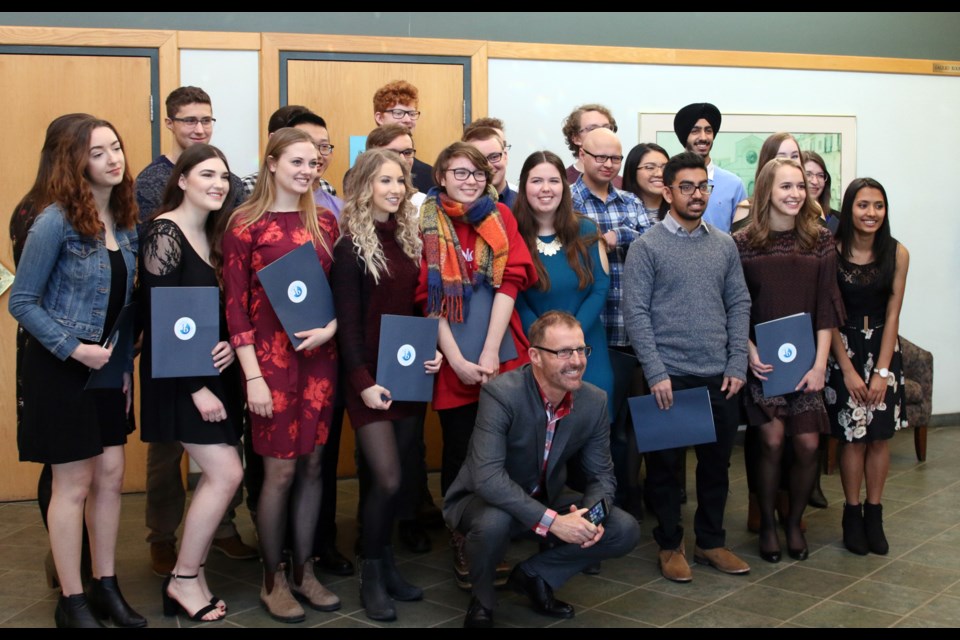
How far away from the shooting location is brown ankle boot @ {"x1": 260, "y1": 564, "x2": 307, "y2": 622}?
152 inches

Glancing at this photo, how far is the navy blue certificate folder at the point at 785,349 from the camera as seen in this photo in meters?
4.45

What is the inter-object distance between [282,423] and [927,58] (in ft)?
18.0

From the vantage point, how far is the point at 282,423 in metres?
3.80

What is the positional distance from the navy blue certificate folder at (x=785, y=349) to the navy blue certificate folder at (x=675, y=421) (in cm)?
36

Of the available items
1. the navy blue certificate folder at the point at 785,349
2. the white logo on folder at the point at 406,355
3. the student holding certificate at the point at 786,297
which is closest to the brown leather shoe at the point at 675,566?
the student holding certificate at the point at 786,297

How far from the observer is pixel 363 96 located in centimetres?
593

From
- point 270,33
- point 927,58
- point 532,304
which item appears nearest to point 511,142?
point 270,33

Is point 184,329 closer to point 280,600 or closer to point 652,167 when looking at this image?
point 280,600

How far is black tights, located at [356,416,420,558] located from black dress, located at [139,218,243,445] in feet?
1.64

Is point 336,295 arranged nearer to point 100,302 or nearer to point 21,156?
point 100,302

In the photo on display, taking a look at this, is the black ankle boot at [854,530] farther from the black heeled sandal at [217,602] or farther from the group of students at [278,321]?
the black heeled sandal at [217,602]

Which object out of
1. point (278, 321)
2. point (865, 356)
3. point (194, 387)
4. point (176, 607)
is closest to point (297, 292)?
point (278, 321)

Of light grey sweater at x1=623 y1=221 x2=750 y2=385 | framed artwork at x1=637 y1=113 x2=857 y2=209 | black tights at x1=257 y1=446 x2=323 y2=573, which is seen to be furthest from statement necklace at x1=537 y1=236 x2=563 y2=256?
framed artwork at x1=637 y1=113 x2=857 y2=209

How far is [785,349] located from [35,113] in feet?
13.0
